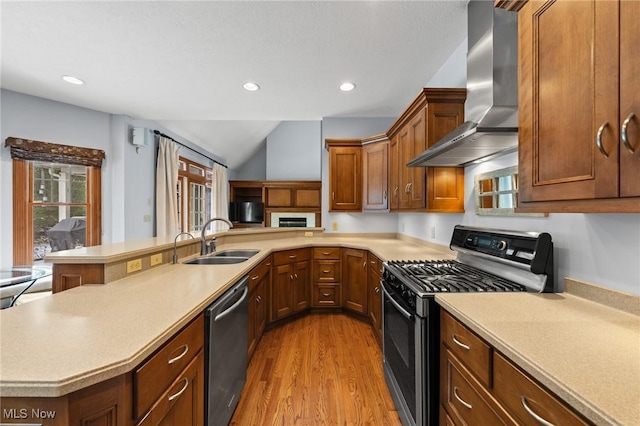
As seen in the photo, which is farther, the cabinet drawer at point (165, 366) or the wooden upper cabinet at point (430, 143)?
the wooden upper cabinet at point (430, 143)

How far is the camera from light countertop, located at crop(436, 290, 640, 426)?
614 millimetres

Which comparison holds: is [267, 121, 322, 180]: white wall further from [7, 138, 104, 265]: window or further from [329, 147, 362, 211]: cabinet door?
[7, 138, 104, 265]: window

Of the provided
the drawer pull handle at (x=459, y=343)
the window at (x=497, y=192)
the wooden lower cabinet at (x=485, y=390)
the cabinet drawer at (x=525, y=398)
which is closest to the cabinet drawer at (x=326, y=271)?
the window at (x=497, y=192)

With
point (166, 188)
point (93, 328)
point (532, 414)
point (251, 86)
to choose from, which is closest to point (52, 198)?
point (166, 188)

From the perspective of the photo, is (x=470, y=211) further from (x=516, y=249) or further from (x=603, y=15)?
(x=603, y=15)

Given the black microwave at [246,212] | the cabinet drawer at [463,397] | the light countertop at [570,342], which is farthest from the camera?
the black microwave at [246,212]

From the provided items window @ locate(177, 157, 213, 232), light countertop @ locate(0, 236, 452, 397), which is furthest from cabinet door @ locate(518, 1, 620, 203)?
window @ locate(177, 157, 213, 232)

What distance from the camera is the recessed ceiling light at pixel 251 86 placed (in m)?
2.99

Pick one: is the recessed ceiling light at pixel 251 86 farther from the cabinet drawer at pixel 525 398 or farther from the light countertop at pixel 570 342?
the cabinet drawer at pixel 525 398

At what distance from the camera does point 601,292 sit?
1.18m

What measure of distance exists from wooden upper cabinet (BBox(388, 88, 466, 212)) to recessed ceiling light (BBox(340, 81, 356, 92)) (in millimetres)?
687

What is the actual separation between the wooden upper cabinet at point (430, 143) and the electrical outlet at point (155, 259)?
2.02 metres

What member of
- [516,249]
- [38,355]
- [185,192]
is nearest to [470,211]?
[516,249]

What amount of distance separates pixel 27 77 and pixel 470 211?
431 centimetres
